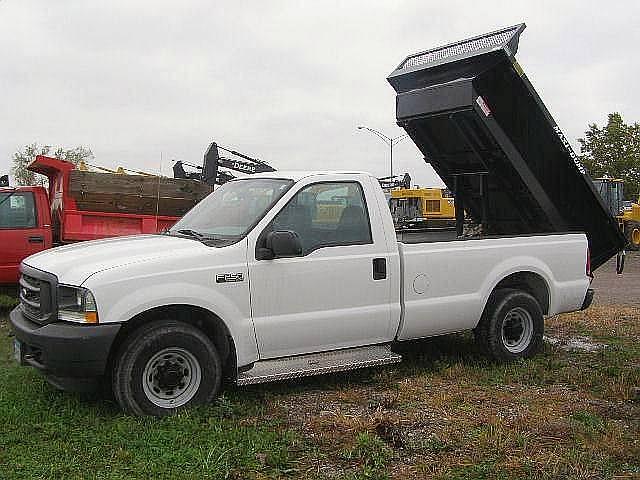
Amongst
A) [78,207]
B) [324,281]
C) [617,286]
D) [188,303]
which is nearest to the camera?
[188,303]

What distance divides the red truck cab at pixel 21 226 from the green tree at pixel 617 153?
128 ft

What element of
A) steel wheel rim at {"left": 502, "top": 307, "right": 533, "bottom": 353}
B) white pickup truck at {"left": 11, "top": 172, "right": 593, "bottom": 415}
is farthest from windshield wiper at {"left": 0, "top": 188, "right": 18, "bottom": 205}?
steel wheel rim at {"left": 502, "top": 307, "right": 533, "bottom": 353}

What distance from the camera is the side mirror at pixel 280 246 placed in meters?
5.67

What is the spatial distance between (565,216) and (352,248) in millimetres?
2968

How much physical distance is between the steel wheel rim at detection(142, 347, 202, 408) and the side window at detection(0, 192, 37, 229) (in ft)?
19.8

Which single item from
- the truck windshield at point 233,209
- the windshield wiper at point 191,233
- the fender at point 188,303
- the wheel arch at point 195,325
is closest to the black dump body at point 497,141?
the truck windshield at point 233,209

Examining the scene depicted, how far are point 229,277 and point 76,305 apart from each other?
113cm

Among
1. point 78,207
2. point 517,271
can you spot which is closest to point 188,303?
point 517,271

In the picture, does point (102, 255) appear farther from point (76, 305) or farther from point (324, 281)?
point (324, 281)

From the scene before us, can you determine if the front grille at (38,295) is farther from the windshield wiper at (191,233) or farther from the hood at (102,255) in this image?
the windshield wiper at (191,233)

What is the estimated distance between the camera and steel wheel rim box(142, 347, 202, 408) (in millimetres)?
5438

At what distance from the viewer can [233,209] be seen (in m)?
6.30

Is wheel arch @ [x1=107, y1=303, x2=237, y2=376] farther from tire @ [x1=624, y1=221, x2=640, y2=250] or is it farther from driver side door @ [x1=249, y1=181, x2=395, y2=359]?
tire @ [x1=624, y1=221, x2=640, y2=250]

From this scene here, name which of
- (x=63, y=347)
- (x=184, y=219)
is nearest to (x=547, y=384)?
(x=184, y=219)
